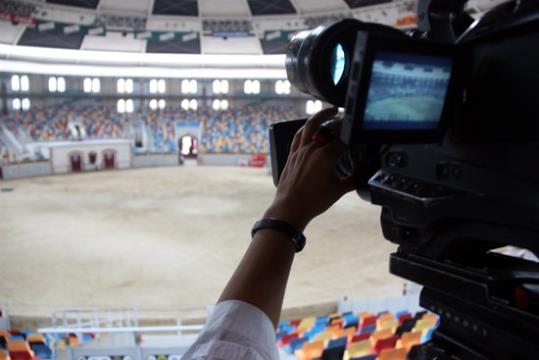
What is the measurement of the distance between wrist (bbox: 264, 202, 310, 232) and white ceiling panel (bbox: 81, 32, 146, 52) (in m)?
39.4

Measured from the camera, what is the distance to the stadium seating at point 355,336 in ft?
23.8

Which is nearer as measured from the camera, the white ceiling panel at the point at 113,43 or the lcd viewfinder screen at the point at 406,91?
the lcd viewfinder screen at the point at 406,91

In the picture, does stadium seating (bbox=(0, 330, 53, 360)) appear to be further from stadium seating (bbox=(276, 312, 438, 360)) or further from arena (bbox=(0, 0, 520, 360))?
stadium seating (bbox=(276, 312, 438, 360))

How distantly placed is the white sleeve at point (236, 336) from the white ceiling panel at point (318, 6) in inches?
1385

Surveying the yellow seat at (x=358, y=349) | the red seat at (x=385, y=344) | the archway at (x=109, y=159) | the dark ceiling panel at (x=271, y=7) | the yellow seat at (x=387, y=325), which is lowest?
the archway at (x=109, y=159)

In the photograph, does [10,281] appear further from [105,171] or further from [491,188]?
[105,171]

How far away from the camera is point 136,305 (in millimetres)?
10750

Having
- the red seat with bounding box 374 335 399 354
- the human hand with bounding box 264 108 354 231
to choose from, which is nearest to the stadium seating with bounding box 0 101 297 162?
the red seat with bounding box 374 335 399 354

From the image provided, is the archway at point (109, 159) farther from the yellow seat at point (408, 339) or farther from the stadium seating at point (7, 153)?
the yellow seat at point (408, 339)

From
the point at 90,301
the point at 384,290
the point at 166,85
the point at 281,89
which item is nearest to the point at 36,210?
the point at 90,301

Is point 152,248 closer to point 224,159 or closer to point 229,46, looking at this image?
point 224,159

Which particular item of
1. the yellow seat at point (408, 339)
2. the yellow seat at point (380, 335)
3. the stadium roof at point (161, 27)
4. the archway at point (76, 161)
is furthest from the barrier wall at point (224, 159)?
the yellow seat at point (408, 339)

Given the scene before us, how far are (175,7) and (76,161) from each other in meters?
14.2

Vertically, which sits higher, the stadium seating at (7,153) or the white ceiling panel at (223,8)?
the white ceiling panel at (223,8)
